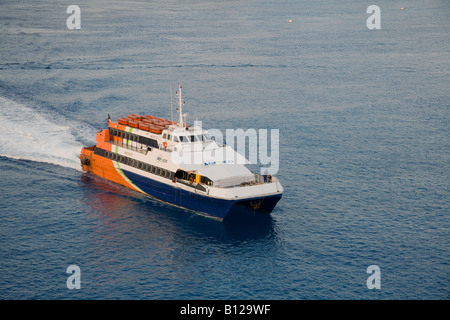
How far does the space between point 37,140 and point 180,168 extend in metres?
33.8

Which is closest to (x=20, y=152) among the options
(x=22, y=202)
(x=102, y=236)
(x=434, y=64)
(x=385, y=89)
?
(x=22, y=202)

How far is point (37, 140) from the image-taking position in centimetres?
9331

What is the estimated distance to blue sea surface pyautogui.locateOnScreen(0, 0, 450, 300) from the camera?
57688mm

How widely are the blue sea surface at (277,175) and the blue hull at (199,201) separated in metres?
1.30

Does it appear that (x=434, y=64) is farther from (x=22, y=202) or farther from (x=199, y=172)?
(x=22, y=202)

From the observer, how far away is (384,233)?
217 feet

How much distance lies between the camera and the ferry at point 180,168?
225 feet
